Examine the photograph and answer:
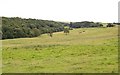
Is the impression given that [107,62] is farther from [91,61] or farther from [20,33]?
[20,33]

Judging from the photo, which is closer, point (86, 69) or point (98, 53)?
point (86, 69)

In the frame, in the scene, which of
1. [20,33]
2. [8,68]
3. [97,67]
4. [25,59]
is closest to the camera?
[97,67]

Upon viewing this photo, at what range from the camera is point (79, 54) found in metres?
33.6

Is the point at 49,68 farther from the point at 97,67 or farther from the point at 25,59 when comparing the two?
the point at 25,59

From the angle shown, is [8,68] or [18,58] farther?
[18,58]

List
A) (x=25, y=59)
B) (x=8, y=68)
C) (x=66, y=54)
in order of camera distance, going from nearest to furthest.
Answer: (x=8, y=68)
(x=25, y=59)
(x=66, y=54)

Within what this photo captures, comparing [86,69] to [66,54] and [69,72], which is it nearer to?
[69,72]

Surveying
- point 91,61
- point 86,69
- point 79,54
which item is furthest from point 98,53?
point 86,69

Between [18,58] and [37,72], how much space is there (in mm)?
10009

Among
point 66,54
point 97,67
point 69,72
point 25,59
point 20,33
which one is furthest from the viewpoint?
point 20,33

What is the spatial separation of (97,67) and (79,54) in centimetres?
904

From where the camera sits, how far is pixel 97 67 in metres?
24.6

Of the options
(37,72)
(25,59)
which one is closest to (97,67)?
(37,72)

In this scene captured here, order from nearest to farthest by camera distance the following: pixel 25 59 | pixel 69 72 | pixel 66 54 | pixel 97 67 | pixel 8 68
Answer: pixel 69 72 → pixel 97 67 → pixel 8 68 → pixel 25 59 → pixel 66 54
